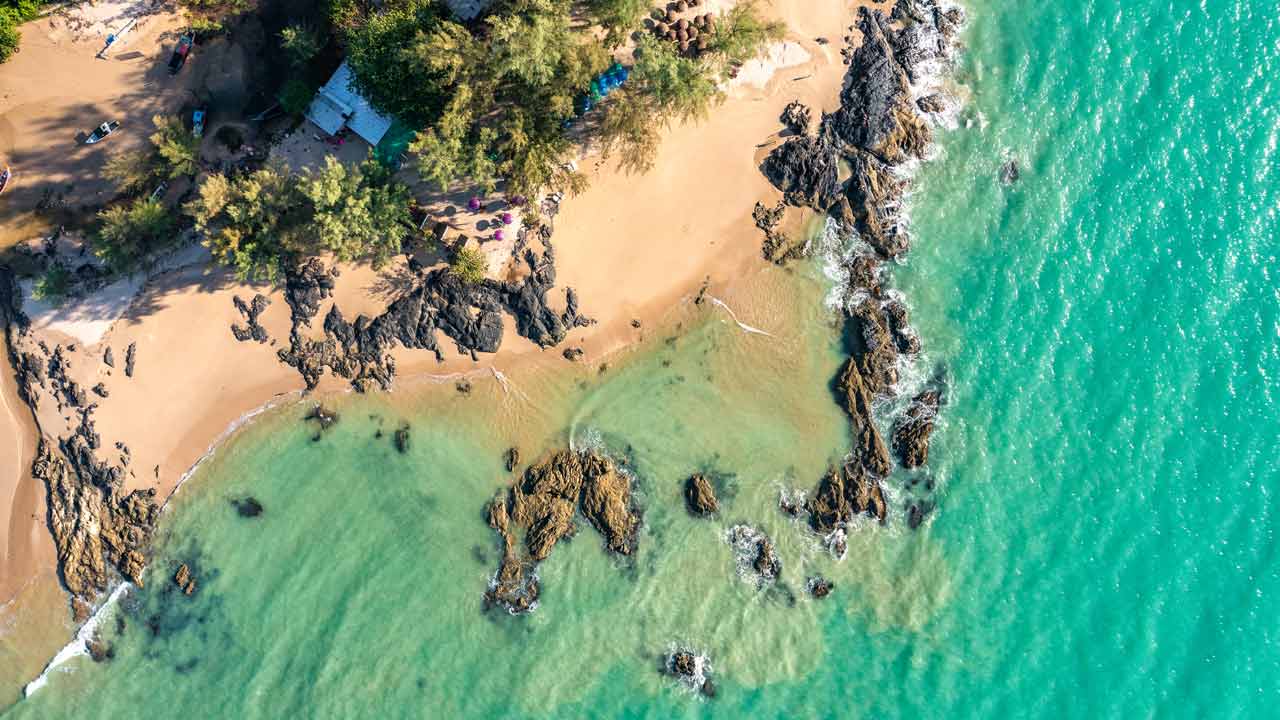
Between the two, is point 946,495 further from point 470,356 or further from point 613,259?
point 470,356

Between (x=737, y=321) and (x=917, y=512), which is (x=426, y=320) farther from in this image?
(x=917, y=512)

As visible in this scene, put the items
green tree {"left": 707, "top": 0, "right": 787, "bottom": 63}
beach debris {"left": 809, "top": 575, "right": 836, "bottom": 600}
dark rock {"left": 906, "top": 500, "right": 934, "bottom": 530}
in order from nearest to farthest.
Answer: green tree {"left": 707, "top": 0, "right": 787, "bottom": 63} → beach debris {"left": 809, "top": 575, "right": 836, "bottom": 600} → dark rock {"left": 906, "top": 500, "right": 934, "bottom": 530}

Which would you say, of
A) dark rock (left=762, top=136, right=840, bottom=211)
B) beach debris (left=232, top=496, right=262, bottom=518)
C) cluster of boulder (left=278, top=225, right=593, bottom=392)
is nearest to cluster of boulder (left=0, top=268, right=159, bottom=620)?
beach debris (left=232, top=496, right=262, bottom=518)

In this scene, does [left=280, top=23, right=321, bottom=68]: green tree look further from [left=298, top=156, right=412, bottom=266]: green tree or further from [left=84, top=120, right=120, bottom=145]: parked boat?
[left=84, top=120, right=120, bottom=145]: parked boat

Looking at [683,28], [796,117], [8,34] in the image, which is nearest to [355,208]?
[683,28]

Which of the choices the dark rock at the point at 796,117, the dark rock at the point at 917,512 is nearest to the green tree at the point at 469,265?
the dark rock at the point at 796,117

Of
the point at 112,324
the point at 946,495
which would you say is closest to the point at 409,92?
the point at 112,324
